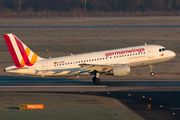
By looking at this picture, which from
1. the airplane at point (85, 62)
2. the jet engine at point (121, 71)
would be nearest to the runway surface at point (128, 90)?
the jet engine at point (121, 71)

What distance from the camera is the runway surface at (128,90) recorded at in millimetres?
31250

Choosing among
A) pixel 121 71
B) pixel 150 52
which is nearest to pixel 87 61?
pixel 121 71

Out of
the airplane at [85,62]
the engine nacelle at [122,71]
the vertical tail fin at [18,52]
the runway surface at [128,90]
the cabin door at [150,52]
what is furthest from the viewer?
the cabin door at [150,52]

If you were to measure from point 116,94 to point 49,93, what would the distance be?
342 inches

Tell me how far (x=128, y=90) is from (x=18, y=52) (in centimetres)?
1615

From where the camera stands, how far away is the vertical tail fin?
4181cm

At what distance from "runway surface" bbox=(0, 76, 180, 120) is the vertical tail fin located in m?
3.58

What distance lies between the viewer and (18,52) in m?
42.2

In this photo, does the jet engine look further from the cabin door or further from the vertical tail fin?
the vertical tail fin

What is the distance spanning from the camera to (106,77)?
1988 inches

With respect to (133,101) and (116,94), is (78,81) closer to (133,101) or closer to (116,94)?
(116,94)

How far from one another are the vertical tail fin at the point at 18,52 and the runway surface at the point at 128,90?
3582 mm

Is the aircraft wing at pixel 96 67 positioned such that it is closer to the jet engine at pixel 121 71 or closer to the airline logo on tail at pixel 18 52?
the jet engine at pixel 121 71

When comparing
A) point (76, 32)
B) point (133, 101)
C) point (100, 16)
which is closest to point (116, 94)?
point (133, 101)
